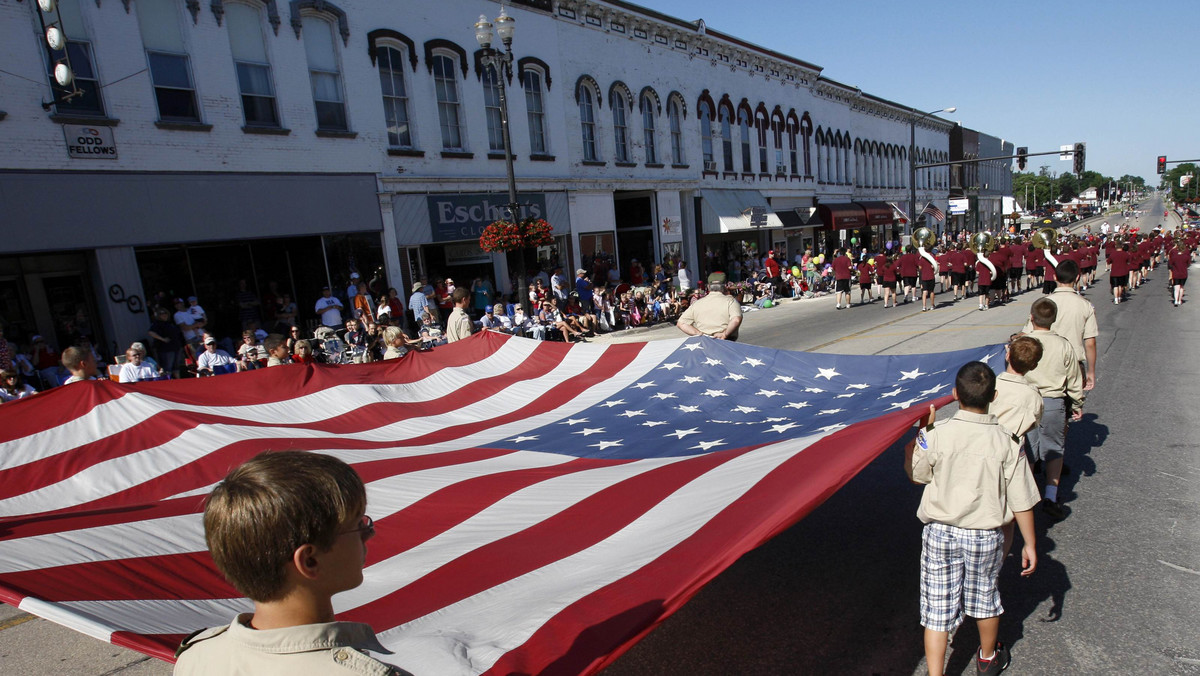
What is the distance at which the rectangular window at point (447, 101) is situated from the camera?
1888 cm

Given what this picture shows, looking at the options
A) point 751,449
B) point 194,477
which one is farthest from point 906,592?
point 194,477

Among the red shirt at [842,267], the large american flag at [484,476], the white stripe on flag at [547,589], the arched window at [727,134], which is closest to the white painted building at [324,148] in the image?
the arched window at [727,134]

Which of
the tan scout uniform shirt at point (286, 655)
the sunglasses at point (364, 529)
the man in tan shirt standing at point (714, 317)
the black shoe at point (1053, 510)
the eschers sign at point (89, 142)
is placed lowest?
the black shoe at point (1053, 510)

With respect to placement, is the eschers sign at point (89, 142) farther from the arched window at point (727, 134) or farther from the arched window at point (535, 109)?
the arched window at point (727, 134)

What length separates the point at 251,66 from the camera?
15.2 metres

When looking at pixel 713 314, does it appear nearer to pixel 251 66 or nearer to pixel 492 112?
pixel 251 66

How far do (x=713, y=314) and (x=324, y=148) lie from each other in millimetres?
12388

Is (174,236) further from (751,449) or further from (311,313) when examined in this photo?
(751,449)

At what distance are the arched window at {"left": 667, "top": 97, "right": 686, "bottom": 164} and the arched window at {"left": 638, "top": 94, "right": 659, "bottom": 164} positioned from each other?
0.97 metres

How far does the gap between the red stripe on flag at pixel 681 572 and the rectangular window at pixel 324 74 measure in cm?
1610

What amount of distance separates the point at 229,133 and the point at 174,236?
254 cm

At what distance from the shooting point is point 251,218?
1505 cm

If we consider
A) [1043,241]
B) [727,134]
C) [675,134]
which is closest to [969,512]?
[1043,241]

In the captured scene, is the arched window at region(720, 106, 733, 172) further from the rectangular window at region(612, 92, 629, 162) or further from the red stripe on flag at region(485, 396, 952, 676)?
the red stripe on flag at region(485, 396, 952, 676)
